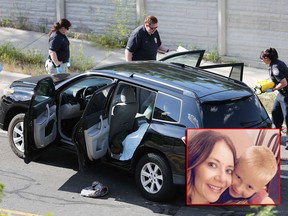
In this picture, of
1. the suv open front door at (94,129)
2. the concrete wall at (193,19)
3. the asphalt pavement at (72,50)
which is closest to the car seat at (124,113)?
the suv open front door at (94,129)

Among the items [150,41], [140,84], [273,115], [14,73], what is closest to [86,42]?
[14,73]

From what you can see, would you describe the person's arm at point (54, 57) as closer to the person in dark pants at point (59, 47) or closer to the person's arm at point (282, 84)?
the person in dark pants at point (59, 47)

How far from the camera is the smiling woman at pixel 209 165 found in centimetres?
777

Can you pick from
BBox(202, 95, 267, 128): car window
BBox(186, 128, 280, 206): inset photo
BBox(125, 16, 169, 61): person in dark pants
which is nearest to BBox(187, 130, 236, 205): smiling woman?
→ BBox(186, 128, 280, 206): inset photo

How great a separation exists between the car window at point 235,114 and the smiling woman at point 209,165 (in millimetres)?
337

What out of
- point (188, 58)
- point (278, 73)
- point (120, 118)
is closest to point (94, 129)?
point (120, 118)

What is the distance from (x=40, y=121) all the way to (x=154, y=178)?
1764mm

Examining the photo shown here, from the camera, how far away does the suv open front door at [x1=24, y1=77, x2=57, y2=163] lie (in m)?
9.14

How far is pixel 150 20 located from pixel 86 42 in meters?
5.36

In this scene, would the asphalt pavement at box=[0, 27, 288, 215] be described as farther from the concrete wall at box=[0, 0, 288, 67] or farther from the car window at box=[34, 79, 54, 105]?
the car window at box=[34, 79, 54, 105]

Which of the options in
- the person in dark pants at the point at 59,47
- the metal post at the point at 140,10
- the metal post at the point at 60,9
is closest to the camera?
the person in dark pants at the point at 59,47

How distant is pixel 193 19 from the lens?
1586cm

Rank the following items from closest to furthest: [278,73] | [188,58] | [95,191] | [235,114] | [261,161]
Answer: [261,161], [235,114], [95,191], [278,73], [188,58]

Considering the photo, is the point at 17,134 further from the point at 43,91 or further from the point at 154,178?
the point at 154,178
